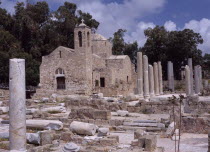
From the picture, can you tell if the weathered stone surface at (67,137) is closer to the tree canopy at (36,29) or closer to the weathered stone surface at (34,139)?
the weathered stone surface at (34,139)

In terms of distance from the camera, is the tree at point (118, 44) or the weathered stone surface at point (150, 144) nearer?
the weathered stone surface at point (150, 144)

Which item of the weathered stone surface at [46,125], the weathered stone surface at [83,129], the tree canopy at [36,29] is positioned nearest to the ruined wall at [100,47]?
the tree canopy at [36,29]

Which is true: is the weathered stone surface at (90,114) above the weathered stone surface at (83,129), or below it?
above

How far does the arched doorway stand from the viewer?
32.2 metres

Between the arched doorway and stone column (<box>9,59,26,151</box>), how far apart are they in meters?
24.8

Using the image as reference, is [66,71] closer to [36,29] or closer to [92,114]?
[36,29]

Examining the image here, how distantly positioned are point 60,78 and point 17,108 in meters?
25.5

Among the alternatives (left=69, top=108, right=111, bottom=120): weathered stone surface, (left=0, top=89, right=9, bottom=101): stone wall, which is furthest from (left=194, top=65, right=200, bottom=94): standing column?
(left=69, top=108, right=111, bottom=120): weathered stone surface

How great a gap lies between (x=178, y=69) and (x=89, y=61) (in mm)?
23899

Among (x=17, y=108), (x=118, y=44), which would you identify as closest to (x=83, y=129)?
(x=17, y=108)

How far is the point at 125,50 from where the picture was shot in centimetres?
5694

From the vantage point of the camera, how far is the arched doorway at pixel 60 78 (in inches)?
1270

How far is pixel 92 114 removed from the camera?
13.8 meters

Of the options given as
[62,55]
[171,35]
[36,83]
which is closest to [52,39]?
[36,83]
